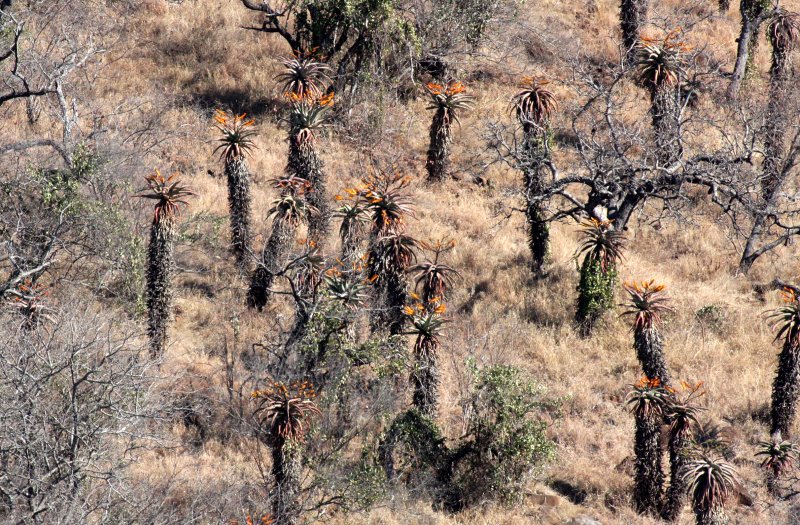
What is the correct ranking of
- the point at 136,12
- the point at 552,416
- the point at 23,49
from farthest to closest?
1. the point at 136,12
2. the point at 23,49
3. the point at 552,416

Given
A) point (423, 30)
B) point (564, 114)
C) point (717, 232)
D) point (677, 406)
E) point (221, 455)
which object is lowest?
point (221, 455)

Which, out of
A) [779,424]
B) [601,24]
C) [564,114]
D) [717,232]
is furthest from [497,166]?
[779,424]

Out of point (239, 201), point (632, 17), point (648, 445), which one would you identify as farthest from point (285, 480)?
point (632, 17)

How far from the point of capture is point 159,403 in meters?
22.3

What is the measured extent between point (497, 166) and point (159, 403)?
14248 millimetres

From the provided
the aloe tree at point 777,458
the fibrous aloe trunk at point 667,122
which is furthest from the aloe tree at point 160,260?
the aloe tree at point 777,458

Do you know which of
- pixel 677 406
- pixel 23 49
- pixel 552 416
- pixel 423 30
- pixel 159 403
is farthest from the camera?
pixel 423 30

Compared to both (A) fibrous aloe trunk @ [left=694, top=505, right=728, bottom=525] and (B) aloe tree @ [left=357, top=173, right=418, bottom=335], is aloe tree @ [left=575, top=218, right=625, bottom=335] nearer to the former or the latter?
(B) aloe tree @ [left=357, top=173, right=418, bottom=335]

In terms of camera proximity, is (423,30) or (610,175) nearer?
(610,175)

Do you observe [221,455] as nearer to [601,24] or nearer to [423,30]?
[423,30]

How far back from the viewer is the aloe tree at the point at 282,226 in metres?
25.5

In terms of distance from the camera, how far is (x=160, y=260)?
80.6 feet

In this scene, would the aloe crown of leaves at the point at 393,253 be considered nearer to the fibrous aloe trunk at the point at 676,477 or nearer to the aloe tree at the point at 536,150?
the aloe tree at the point at 536,150

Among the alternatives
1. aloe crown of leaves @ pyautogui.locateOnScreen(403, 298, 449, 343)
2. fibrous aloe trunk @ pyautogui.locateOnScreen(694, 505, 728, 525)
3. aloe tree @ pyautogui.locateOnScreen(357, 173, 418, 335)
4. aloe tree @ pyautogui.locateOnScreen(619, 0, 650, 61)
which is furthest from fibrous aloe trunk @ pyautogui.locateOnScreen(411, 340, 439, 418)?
aloe tree @ pyautogui.locateOnScreen(619, 0, 650, 61)
